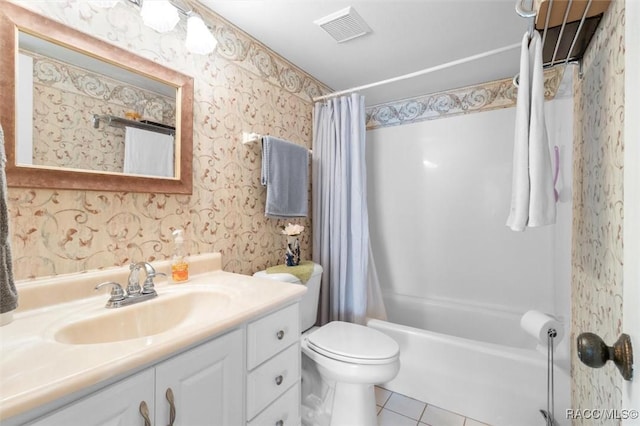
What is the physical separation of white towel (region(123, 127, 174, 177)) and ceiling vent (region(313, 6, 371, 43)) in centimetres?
100

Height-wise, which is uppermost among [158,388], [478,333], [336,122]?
[336,122]

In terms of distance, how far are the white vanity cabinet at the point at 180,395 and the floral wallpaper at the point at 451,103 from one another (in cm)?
233

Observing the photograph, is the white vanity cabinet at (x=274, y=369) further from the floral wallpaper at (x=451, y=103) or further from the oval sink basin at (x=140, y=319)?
the floral wallpaper at (x=451, y=103)

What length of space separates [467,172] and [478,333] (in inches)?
49.4

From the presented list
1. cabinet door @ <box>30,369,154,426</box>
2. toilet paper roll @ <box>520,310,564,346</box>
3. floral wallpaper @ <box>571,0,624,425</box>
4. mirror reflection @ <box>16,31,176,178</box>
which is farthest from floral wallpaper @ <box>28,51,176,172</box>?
toilet paper roll @ <box>520,310,564,346</box>

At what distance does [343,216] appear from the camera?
1.99 m

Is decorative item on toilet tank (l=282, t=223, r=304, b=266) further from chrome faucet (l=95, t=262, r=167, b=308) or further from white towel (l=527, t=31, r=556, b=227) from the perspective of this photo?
white towel (l=527, t=31, r=556, b=227)

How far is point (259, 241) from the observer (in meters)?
1.73

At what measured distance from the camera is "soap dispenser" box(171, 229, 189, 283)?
1197 millimetres

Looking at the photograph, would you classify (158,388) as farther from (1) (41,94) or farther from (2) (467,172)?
(2) (467,172)

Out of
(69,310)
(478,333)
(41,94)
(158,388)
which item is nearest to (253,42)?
(41,94)

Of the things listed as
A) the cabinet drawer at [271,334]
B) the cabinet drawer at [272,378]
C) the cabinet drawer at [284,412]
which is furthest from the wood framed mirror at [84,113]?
the cabinet drawer at [284,412]

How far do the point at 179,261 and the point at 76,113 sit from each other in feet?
2.13

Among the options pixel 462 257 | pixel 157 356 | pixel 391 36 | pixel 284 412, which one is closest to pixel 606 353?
pixel 157 356
